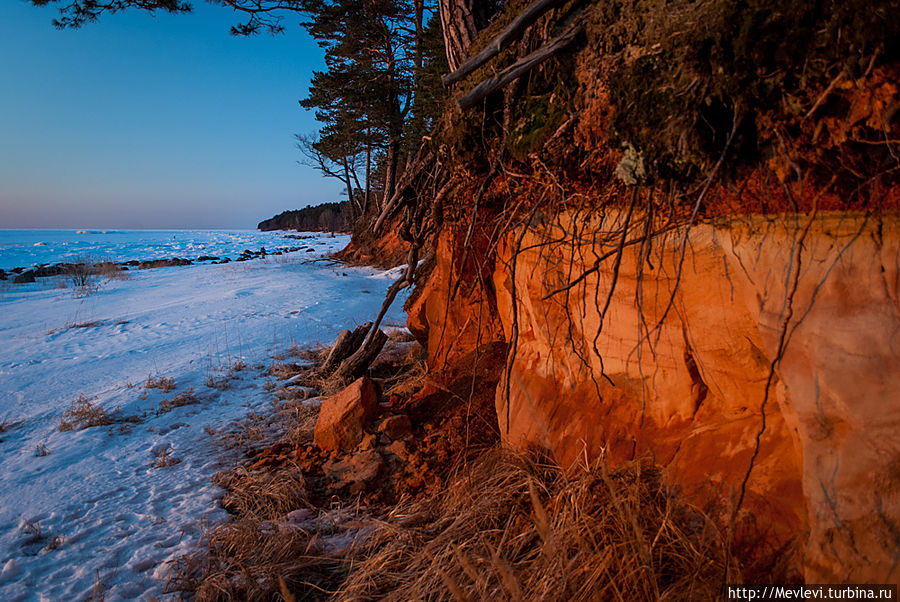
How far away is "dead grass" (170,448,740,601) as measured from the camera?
144cm

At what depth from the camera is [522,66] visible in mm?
1936

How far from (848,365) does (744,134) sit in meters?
0.78

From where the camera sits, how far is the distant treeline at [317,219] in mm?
53469

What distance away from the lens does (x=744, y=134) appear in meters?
1.35

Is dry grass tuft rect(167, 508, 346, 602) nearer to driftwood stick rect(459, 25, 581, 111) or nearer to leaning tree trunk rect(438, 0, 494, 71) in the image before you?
driftwood stick rect(459, 25, 581, 111)

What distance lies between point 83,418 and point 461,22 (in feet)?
16.6

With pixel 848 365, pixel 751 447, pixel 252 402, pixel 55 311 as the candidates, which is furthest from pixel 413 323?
pixel 55 311

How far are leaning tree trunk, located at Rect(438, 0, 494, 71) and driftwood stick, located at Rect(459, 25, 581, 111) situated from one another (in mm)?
1481

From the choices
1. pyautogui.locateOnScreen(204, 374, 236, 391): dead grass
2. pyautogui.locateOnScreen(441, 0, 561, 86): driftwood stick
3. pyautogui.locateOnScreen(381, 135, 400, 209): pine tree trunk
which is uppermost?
pyautogui.locateOnScreen(381, 135, 400, 209): pine tree trunk

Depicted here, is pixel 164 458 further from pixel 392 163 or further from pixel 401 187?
pixel 392 163

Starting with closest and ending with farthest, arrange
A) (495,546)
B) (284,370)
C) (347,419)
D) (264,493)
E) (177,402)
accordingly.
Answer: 1. (495,546)
2. (264,493)
3. (347,419)
4. (177,402)
5. (284,370)

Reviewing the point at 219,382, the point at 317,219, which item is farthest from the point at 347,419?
the point at 317,219

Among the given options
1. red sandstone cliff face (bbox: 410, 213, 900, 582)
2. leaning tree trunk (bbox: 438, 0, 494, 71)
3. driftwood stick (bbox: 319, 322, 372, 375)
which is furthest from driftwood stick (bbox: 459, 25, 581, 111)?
driftwood stick (bbox: 319, 322, 372, 375)

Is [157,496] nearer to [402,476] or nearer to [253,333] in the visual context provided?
[402,476]
